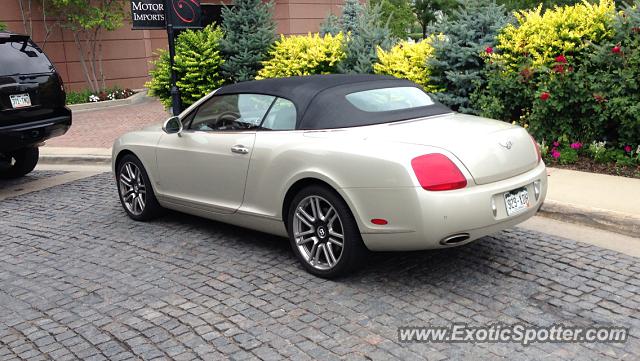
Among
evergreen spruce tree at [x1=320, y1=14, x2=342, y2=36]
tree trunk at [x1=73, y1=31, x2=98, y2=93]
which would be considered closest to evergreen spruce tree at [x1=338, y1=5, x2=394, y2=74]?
evergreen spruce tree at [x1=320, y1=14, x2=342, y2=36]

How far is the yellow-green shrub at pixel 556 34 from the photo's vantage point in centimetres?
808

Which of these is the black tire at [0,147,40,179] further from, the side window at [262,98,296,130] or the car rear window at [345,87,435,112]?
the car rear window at [345,87,435,112]

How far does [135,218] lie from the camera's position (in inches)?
263

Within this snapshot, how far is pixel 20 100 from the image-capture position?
815cm

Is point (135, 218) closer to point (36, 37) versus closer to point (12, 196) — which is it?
point (12, 196)

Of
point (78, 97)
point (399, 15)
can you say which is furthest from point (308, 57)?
point (399, 15)

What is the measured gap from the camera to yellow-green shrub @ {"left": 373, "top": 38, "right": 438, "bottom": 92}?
32.0 feet

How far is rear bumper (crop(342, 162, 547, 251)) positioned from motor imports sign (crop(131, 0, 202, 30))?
7.44m

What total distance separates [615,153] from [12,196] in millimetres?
7677

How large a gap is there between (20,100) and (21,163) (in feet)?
6.35

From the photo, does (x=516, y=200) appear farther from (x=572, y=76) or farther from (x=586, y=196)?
(x=572, y=76)

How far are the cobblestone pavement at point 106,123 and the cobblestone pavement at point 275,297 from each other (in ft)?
21.2

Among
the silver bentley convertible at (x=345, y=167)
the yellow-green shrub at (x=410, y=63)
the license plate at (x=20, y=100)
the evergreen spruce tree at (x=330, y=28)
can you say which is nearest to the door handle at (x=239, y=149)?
the silver bentley convertible at (x=345, y=167)

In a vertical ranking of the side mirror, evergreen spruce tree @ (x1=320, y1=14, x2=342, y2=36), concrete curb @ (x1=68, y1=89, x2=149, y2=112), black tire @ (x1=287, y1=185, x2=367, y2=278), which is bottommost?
concrete curb @ (x1=68, y1=89, x2=149, y2=112)
